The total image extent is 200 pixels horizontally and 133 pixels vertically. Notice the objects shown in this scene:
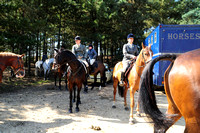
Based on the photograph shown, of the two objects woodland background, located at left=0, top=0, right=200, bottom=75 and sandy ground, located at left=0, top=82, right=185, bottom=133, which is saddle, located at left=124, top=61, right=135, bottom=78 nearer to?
sandy ground, located at left=0, top=82, right=185, bottom=133

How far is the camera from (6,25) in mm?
9844

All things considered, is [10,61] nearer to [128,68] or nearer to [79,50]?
[79,50]

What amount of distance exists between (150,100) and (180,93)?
1.77ft

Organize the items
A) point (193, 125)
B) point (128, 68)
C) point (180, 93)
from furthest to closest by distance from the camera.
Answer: point (128, 68) < point (180, 93) < point (193, 125)

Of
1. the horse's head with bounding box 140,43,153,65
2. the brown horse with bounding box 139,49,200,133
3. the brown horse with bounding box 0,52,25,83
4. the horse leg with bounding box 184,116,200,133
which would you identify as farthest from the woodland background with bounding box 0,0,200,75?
the horse leg with bounding box 184,116,200,133

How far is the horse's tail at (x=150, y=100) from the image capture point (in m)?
2.12

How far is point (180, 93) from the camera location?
1.79 meters

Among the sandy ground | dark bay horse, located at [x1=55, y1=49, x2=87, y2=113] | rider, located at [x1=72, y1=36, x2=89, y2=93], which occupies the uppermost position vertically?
rider, located at [x1=72, y1=36, x2=89, y2=93]

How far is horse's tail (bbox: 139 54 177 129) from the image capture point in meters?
2.12

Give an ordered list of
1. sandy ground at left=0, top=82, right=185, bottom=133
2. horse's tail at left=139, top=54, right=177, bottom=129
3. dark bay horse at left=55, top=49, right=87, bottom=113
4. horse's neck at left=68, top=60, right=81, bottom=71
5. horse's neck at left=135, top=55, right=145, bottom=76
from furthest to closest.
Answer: horse's neck at left=68, top=60, right=81, bottom=71, dark bay horse at left=55, top=49, right=87, bottom=113, horse's neck at left=135, top=55, right=145, bottom=76, sandy ground at left=0, top=82, right=185, bottom=133, horse's tail at left=139, top=54, right=177, bottom=129

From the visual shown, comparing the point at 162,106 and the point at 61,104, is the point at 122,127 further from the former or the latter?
the point at 61,104

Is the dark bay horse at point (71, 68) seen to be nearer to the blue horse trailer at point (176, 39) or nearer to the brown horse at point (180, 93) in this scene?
the brown horse at point (180, 93)

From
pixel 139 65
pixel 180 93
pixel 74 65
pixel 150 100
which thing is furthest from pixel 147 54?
pixel 74 65

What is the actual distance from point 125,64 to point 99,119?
223 centimetres
